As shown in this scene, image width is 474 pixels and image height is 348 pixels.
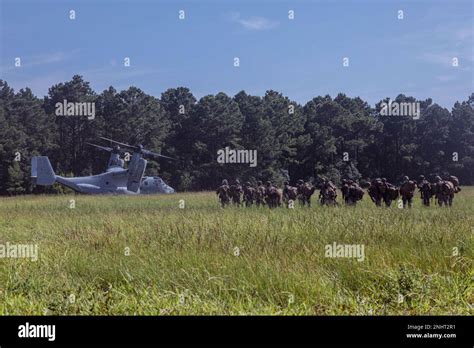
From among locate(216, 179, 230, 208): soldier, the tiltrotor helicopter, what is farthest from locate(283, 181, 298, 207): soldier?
the tiltrotor helicopter

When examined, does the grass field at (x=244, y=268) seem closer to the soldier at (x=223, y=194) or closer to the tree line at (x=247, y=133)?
the soldier at (x=223, y=194)

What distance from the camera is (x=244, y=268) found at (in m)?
7.18

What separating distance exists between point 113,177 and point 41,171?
281 inches

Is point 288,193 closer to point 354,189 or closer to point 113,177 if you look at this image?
point 354,189

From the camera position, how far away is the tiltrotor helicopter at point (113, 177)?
1172 cm

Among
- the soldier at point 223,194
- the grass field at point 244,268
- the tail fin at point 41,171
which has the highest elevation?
the tail fin at point 41,171

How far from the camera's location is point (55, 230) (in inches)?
400

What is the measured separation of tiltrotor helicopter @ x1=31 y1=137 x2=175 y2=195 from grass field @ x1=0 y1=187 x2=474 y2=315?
1.61 metres

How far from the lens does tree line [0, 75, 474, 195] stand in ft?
25.2

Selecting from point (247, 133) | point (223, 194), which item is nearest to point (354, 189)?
point (223, 194)

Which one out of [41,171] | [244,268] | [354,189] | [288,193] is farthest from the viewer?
[41,171]

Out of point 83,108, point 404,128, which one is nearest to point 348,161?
point 404,128

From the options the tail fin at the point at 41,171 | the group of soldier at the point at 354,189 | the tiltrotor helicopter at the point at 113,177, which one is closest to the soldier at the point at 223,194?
the group of soldier at the point at 354,189

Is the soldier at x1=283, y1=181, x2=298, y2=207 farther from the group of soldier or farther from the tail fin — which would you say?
the tail fin
